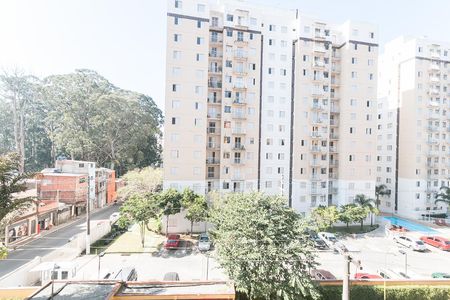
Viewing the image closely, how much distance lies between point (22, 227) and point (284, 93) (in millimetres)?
38973

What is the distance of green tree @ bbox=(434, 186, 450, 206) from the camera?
4672 cm

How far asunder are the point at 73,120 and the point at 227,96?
35383 mm

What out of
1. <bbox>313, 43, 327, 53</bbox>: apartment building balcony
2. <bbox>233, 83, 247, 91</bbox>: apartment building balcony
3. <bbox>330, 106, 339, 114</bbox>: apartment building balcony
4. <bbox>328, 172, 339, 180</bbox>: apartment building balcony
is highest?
<bbox>313, 43, 327, 53</bbox>: apartment building balcony

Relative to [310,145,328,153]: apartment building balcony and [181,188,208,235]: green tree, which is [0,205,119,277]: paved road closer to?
[181,188,208,235]: green tree

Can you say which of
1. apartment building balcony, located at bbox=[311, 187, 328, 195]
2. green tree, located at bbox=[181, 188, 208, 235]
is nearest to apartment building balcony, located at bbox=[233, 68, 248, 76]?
green tree, located at bbox=[181, 188, 208, 235]

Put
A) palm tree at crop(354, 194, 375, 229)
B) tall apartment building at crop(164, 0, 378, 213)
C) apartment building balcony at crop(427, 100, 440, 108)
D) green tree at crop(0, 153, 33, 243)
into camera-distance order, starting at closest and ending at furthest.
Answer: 1. green tree at crop(0, 153, 33, 243)
2. tall apartment building at crop(164, 0, 378, 213)
3. palm tree at crop(354, 194, 375, 229)
4. apartment building balcony at crop(427, 100, 440, 108)

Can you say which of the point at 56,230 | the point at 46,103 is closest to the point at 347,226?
the point at 56,230

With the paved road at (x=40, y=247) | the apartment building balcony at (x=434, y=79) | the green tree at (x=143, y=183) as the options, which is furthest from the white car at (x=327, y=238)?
the apartment building balcony at (x=434, y=79)

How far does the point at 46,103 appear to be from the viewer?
56938 mm

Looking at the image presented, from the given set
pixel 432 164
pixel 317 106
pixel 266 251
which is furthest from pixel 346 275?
pixel 432 164

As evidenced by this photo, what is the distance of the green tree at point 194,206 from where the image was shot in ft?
98.1

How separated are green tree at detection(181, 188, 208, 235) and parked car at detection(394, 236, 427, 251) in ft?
79.9

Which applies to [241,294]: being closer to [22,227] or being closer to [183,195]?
[183,195]

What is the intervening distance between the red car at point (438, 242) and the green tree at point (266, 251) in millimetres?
27106
